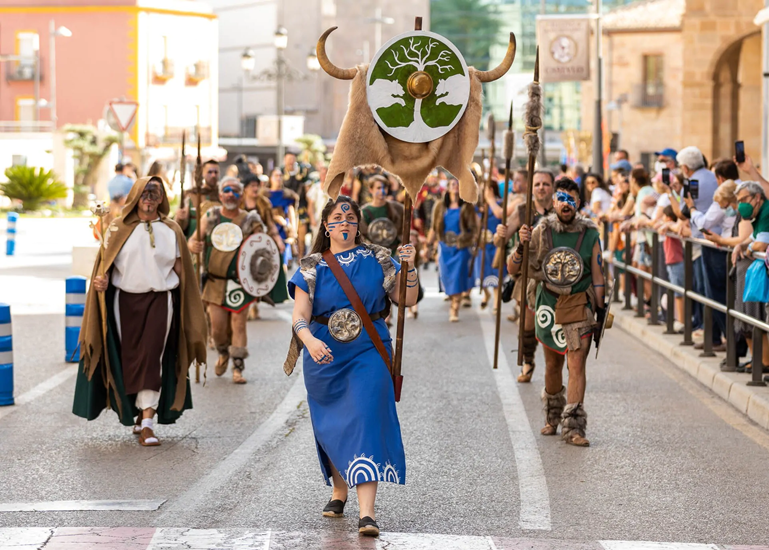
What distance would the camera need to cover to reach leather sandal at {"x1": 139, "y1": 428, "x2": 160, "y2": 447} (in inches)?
354

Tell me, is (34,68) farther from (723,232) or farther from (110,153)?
(723,232)

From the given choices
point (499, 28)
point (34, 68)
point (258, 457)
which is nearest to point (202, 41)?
point (34, 68)

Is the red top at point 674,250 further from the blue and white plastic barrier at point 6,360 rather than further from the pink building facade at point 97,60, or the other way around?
the pink building facade at point 97,60

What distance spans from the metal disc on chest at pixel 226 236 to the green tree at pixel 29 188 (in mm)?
34204

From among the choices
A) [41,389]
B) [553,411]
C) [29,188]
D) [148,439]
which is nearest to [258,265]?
[41,389]

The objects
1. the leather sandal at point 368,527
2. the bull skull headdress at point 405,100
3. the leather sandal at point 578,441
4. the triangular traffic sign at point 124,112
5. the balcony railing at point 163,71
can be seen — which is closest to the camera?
the leather sandal at point 368,527

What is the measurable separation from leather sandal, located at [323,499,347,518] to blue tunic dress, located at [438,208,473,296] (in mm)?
10720

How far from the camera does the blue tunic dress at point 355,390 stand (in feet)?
21.8

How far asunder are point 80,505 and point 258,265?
17.7ft

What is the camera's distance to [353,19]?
8538cm

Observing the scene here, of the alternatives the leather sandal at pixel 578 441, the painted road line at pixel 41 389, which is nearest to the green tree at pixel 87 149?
the painted road line at pixel 41 389

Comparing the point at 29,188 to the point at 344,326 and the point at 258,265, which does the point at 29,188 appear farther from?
the point at 344,326

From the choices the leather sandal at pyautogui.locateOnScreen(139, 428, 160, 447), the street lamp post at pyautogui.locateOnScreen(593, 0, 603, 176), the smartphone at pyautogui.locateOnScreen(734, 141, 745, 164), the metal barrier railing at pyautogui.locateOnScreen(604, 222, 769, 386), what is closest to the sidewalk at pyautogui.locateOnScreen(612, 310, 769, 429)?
the metal barrier railing at pyautogui.locateOnScreen(604, 222, 769, 386)

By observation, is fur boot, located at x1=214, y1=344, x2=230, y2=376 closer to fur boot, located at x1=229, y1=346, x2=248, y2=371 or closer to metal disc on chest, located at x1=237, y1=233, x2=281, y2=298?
fur boot, located at x1=229, y1=346, x2=248, y2=371
